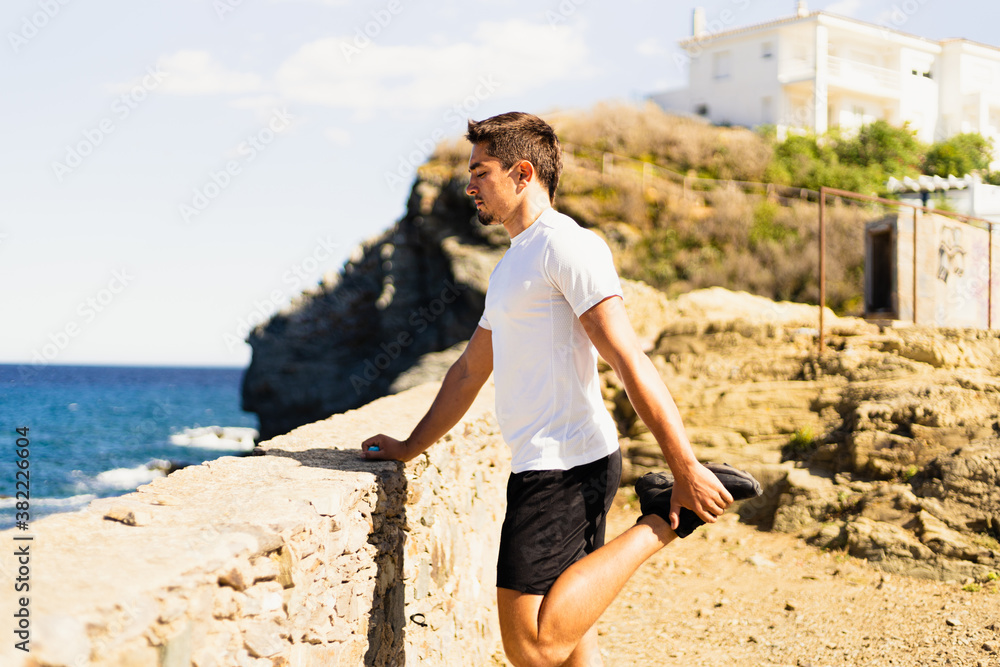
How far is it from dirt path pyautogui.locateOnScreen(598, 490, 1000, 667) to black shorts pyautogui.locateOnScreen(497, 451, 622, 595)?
233cm

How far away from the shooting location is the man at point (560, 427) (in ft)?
7.01

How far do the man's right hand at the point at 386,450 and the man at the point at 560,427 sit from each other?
590mm

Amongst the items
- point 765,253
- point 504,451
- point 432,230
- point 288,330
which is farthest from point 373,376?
point 504,451

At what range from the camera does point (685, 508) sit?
87.2 inches

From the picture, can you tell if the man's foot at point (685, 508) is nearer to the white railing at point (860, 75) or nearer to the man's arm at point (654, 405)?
the man's arm at point (654, 405)

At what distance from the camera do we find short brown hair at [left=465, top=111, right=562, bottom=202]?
2.37 m

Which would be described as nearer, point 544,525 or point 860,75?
point 544,525

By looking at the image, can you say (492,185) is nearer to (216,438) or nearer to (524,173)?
(524,173)

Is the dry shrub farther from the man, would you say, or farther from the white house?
the man

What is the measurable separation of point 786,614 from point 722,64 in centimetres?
3153

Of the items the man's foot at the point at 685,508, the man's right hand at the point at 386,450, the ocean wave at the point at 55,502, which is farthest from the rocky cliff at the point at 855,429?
the ocean wave at the point at 55,502

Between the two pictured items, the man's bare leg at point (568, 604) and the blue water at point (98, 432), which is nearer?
the man's bare leg at point (568, 604)

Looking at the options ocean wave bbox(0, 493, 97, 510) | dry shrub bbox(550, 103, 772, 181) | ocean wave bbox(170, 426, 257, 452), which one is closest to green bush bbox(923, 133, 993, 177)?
dry shrub bbox(550, 103, 772, 181)

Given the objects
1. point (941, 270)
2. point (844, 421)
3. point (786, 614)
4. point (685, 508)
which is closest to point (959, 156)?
point (941, 270)
